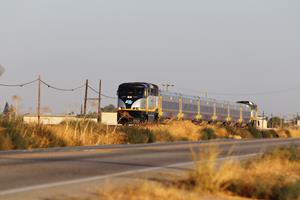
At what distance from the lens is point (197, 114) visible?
6109 cm

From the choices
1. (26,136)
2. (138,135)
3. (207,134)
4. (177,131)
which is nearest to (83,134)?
(26,136)

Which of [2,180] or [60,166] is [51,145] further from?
[2,180]

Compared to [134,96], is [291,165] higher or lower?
lower

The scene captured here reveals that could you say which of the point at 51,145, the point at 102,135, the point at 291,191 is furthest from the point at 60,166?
the point at 102,135

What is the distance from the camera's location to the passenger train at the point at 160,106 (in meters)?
49.0

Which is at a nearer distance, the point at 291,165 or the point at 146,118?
the point at 291,165

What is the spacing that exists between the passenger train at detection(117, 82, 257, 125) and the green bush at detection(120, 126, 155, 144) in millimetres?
8295

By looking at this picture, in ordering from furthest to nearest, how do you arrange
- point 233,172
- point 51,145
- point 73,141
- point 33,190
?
1. point 73,141
2. point 51,145
3. point 233,172
4. point 33,190

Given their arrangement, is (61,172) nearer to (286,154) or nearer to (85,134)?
(286,154)

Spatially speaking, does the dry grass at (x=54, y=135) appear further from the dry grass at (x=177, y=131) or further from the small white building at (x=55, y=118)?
the dry grass at (x=177, y=131)

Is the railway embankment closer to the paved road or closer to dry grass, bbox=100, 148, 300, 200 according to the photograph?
the paved road

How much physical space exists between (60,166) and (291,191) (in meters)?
7.63

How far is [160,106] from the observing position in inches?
2047

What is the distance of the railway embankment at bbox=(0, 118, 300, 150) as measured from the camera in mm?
26659
